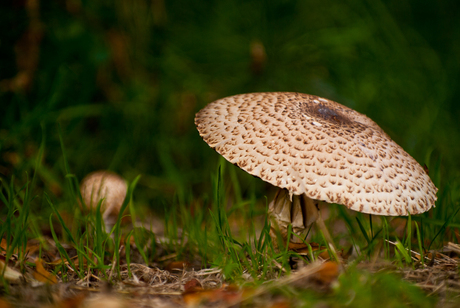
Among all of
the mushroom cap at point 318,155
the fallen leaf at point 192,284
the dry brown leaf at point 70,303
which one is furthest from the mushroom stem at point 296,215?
the dry brown leaf at point 70,303

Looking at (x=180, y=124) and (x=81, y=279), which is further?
(x=180, y=124)

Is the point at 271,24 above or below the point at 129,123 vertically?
above

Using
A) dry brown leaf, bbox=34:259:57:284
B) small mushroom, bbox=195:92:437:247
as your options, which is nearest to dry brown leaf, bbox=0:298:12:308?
dry brown leaf, bbox=34:259:57:284

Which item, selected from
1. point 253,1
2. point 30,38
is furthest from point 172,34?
point 30,38

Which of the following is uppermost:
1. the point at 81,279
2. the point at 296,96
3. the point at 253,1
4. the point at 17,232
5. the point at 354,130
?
the point at 253,1

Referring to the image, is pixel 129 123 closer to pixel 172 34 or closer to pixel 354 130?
pixel 172 34

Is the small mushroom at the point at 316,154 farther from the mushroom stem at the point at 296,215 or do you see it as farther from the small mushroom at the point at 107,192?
the small mushroom at the point at 107,192

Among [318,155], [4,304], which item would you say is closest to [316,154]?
[318,155]

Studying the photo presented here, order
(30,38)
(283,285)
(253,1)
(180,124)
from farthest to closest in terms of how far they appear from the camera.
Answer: (253,1)
(180,124)
(30,38)
(283,285)
